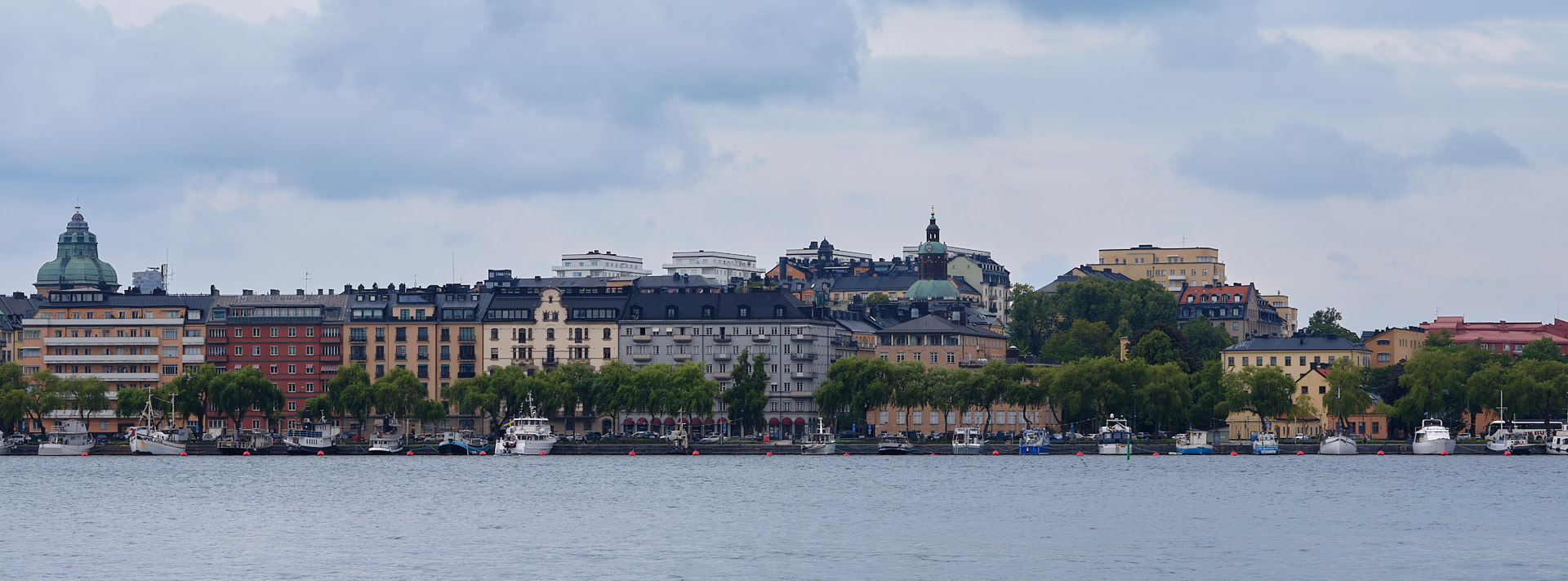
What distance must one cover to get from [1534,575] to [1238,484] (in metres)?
50.4

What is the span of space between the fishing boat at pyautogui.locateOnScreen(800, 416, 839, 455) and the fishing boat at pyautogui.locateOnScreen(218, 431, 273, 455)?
129 feet

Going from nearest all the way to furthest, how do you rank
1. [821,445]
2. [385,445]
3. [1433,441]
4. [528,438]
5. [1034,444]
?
1. [1433,441]
2. [1034,444]
3. [528,438]
4. [821,445]
5. [385,445]

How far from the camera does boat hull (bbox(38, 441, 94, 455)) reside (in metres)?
177

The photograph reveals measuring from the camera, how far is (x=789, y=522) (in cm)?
9469

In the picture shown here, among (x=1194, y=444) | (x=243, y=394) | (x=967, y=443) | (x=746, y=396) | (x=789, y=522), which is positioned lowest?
(x=789, y=522)

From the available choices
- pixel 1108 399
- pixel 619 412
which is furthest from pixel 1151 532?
pixel 619 412

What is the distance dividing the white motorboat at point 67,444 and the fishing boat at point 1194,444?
7980cm

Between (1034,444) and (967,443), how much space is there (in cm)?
595

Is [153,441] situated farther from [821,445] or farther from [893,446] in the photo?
[893,446]

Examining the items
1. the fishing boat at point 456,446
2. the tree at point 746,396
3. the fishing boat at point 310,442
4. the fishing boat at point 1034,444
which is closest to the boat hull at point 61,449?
the fishing boat at point 310,442

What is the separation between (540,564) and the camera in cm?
7575

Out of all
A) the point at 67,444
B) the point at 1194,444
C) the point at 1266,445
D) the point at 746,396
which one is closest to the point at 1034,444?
the point at 1194,444

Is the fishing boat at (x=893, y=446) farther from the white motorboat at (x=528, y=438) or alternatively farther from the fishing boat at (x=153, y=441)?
the fishing boat at (x=153, y=441)

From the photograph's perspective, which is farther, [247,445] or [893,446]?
[247,445]
